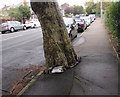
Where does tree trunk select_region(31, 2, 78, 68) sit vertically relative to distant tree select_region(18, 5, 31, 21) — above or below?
below

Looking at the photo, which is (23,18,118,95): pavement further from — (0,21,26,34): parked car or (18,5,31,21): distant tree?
(18,5,31,21): distant tree

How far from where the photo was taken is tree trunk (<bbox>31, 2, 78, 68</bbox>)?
17.5 feet

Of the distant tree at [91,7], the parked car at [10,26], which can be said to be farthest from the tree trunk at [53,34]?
the distant tree at [91,7]

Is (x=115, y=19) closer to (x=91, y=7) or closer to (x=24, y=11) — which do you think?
(x=24, y=11)

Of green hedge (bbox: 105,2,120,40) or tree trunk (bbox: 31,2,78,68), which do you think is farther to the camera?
green hedge (bbox: 105,2,120,40)

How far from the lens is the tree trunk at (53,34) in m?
5.34

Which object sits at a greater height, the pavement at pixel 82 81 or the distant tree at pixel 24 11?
the distant tree at pixel 24 11

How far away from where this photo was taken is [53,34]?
18.1 ft

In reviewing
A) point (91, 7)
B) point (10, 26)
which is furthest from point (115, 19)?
point (91, 7)

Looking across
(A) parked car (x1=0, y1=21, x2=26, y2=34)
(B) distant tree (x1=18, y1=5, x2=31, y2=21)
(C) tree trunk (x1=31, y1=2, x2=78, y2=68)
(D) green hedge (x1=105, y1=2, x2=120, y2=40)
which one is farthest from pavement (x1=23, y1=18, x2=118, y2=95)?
(B) distant tree (x1=18, y1=5, x2=31, y2=21)

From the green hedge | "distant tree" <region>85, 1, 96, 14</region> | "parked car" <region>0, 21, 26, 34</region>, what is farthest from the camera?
"distant tree" <region>85, 1, 96, 14</region>

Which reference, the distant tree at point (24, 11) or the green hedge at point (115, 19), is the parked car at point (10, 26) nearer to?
the distant tree at point (24, 11)

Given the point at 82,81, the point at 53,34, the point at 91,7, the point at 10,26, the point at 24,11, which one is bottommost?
the point at 82,81

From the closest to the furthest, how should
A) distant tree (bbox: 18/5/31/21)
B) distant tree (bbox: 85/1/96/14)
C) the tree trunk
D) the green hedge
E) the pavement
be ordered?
the pavement < the tree trunk < the green hedge < distant tree (bbox: 18/5/31/21) < distant tree (bbox: 85/1/96/14)
